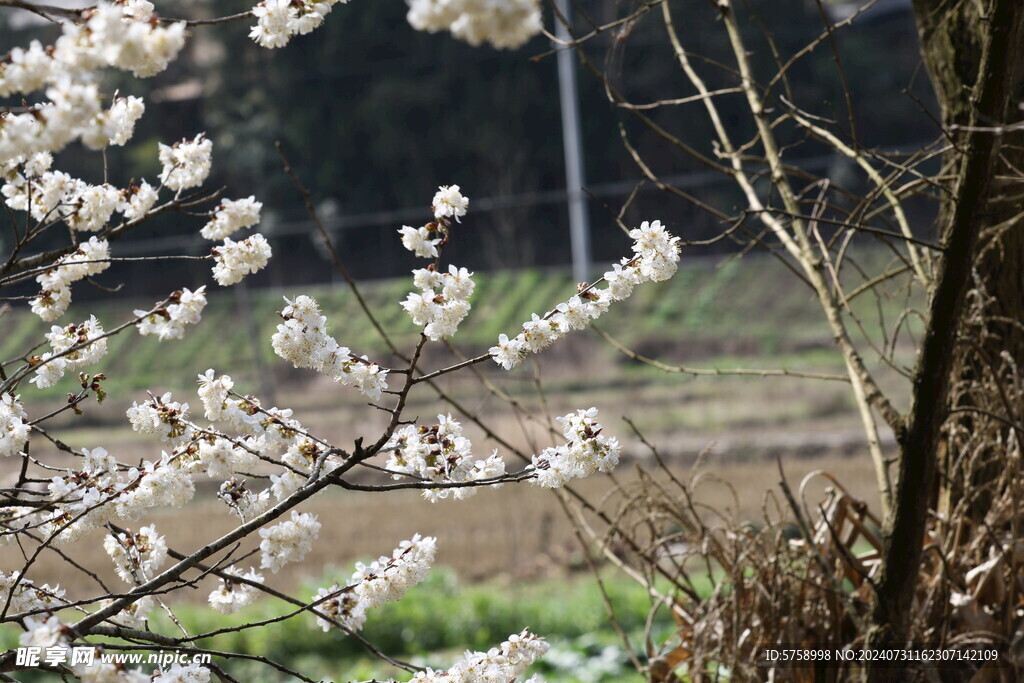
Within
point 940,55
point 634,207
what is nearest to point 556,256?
Answer: point 634,207

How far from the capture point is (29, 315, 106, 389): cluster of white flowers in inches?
50.9

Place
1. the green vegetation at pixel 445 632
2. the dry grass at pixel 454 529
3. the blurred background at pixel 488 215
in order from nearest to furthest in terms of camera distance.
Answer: the green vegetation at pixel 445 632 → the dry grass at pixel 454 529 → the blurred background at pixel 488 215

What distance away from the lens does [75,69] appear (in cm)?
88

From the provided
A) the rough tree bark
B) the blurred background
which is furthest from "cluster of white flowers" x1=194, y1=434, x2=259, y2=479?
the blurred background

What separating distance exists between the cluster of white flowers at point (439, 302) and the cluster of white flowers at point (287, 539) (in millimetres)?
339

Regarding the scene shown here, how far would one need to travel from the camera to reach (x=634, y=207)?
1711 cm

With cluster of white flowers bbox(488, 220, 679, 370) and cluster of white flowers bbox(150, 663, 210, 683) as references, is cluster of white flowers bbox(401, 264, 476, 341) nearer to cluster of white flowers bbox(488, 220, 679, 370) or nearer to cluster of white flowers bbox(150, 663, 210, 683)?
cluster of white flowers bbox(488, 220, 679, 370)

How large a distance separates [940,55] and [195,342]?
44.4 ft

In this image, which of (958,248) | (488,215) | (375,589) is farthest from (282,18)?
(488,215)

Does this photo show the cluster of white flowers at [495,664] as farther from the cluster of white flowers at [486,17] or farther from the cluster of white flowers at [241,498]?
the cluster of white flowers at [486,17]

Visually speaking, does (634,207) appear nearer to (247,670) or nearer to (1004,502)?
(247,670)

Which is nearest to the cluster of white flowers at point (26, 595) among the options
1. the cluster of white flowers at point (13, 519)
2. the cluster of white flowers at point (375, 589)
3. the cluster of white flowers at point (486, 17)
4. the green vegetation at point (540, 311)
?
the cluster of white flowers at point (13, 519)

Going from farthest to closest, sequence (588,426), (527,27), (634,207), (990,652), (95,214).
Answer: (634,207) < (990,652) < (95,214) < (588,426) < (527,27)

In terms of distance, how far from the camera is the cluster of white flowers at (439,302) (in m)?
1.21
